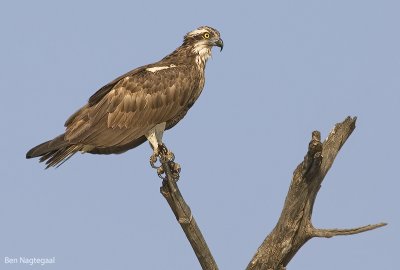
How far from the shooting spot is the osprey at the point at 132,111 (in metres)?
12.6

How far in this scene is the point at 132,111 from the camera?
13.0m

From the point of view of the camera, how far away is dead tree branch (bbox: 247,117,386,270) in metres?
11.1

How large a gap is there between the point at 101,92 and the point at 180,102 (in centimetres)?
156

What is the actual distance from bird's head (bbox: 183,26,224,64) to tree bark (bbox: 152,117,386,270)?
2564 mm

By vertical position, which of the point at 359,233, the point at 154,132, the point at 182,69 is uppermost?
the point at 182,69

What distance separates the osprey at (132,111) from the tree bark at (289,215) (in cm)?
98

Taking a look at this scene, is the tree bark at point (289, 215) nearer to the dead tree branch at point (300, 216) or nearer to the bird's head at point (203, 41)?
the dead tree branch at point (300, 216)

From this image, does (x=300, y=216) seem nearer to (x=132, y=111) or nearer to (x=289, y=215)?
(x=289, y=215)

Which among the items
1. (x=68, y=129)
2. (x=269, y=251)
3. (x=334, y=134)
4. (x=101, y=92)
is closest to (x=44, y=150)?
(x=68, y=129)

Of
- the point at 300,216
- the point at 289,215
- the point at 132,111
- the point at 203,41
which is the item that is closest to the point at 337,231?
the point at 300,216

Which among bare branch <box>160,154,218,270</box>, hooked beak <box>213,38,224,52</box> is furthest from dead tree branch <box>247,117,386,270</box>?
A: hooked beak <box>213,38,224,52</box>

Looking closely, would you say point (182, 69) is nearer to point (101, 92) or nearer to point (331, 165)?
point (101, 92)

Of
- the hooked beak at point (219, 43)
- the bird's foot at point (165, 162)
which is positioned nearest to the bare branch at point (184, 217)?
the bird's foot at point (165, 162)

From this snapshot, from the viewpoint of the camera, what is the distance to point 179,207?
11.8 metres
